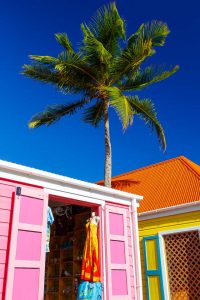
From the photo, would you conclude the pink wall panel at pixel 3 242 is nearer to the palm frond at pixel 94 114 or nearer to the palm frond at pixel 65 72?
the palm frond at pixel 65 72

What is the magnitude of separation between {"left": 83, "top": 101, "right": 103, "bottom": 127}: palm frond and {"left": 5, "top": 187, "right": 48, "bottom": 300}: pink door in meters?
7.28

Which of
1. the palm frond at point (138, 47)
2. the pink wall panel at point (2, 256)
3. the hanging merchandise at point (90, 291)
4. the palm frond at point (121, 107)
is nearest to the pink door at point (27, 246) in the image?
the pink wall panel at point (2, 256)

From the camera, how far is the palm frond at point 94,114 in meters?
12.8

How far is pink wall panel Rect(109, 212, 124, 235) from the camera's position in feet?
23.3

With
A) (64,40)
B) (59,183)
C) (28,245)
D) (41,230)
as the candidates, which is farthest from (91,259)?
(64,40)

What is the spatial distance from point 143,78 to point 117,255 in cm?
780

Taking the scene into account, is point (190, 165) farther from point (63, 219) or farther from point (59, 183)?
point (59, 183)

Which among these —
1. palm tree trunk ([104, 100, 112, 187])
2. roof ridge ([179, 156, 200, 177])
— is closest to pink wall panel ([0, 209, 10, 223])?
palm tree trunk ([104, 100, 112, 187])

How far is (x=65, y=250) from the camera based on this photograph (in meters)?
8.98

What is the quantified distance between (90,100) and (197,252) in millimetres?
6953

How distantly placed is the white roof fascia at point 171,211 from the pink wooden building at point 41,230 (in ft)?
6.90

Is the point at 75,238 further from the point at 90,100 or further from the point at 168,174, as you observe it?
the point at 90,100

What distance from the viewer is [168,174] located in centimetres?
1233

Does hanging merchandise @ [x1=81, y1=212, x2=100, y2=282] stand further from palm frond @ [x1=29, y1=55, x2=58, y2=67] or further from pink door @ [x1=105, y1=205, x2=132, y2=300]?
palm frond @ [x1=29, y1=55, x2=58, y2=67]
